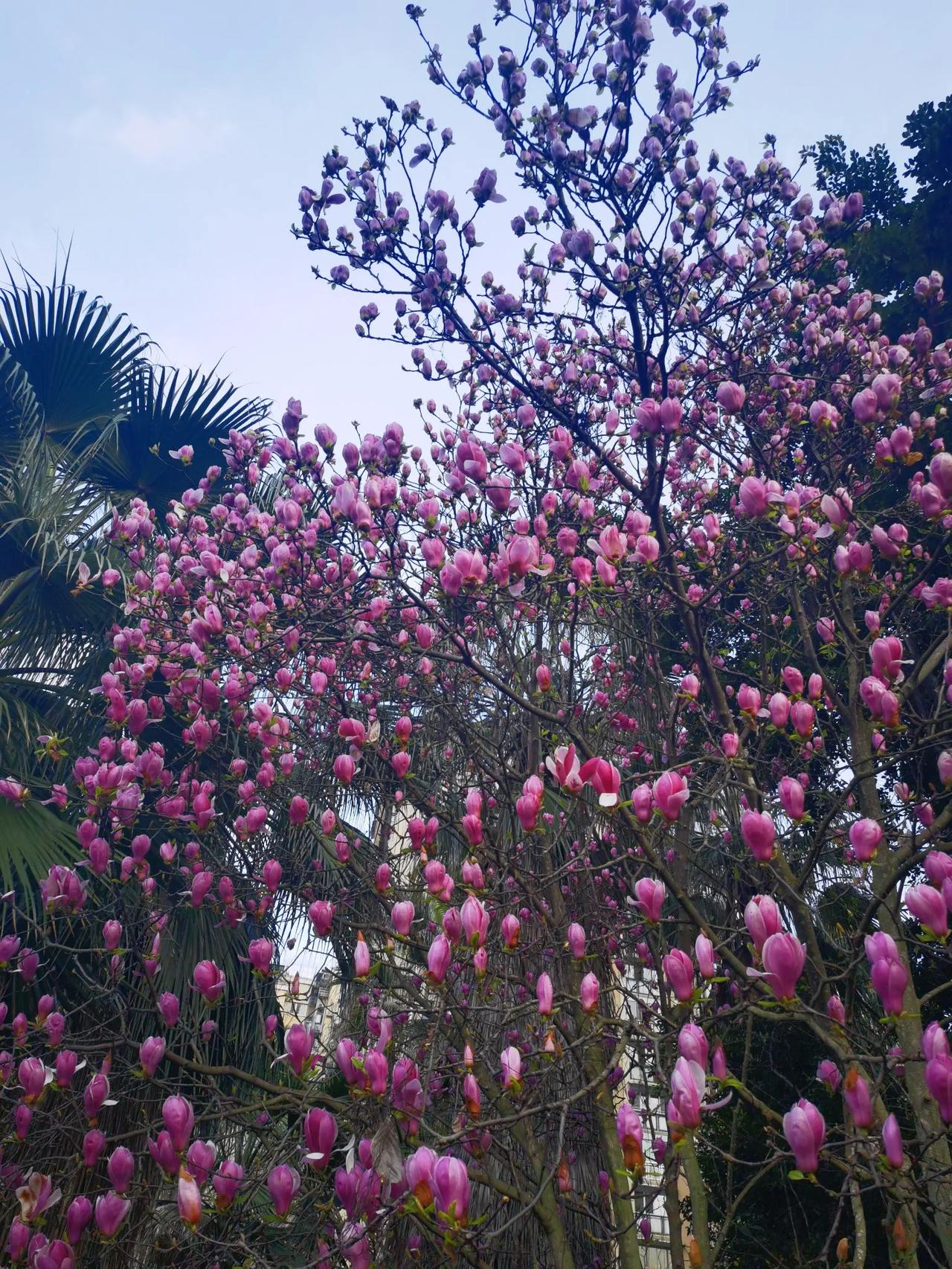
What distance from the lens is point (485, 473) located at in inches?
136

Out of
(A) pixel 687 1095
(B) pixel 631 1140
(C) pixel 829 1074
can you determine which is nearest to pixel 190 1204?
(B) pixel 631 1140

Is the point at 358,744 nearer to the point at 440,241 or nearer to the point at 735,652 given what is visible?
the point at 440,241

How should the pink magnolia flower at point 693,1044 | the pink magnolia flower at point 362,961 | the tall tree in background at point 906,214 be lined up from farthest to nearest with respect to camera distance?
the tall tree in background at point 906,214 < the pink magnolia flower at point 362,961 < the pink magnolia flower at point 693,1044

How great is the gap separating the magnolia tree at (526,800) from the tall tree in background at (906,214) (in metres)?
2.04

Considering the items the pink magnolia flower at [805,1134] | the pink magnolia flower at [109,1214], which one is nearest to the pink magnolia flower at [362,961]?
the pink magnolia flower at [109,1214]

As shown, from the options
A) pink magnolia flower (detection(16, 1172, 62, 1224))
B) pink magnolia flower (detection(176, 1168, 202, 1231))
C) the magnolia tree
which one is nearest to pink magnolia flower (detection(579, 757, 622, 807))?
the magnolia tree

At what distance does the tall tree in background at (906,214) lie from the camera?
23.0ft

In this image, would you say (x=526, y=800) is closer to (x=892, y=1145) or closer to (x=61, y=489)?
(x=892, y=1145)

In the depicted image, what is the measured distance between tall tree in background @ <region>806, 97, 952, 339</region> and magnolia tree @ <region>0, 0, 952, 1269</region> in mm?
2040

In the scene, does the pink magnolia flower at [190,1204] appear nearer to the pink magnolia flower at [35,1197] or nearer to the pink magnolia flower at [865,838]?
the pink magnolia flower at [35,1197]

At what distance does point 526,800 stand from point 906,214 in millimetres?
6885

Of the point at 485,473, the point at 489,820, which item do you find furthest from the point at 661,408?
the point at 489,820

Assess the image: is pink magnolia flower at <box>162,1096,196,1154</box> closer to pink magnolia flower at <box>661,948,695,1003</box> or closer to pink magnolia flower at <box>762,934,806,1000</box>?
pink magnolia flower at <box>661,948,695,1003</box>

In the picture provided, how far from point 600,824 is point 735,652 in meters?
2.30
